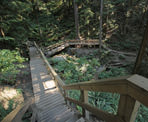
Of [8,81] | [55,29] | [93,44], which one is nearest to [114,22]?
[93,44]

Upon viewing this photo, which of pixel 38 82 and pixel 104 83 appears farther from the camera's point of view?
pixel 38 82

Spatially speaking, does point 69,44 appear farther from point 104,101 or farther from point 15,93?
point 104,101

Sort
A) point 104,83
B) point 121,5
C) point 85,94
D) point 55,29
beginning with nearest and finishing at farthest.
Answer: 1. point 104,83
2. point 85,94
3. point 55,29
4. point 121,5

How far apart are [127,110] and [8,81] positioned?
6536 millimetres

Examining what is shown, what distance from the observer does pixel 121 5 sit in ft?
55.7

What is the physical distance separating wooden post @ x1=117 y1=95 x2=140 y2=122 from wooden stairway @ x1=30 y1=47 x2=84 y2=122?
1444 millimetres

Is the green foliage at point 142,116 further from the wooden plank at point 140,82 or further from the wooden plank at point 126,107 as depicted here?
the wooden plank at point 140,82

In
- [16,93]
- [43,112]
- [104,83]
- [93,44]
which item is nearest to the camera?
[104,83]

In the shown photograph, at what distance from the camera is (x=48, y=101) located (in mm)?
3887

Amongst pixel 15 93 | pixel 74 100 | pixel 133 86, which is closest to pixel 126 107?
pixel 133 86

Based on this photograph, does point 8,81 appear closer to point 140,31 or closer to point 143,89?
point 143,89

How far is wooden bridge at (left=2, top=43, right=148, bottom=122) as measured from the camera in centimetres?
66

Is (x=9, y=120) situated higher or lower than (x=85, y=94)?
higher

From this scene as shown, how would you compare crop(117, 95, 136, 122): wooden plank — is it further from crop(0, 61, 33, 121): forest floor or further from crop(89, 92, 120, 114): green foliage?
crop(0, 61, 33, 121): forest floor
